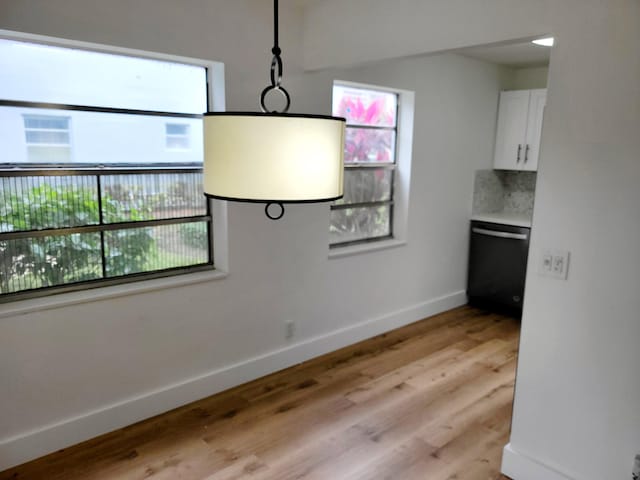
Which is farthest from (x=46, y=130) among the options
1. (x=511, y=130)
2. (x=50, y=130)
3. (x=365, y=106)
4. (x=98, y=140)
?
(x=511, y=130)

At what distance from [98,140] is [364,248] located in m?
2.13

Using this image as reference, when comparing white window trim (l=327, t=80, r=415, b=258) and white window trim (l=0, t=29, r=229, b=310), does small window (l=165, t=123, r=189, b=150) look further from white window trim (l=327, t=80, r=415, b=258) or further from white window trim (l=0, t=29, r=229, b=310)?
white window trim (l=327, t=80, r=415, b=258)

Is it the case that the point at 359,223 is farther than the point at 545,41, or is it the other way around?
the point at 359,223

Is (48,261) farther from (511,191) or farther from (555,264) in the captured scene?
(511,191)

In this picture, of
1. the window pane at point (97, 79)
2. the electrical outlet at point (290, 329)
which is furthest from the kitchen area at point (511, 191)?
the window pane at point (97, 79)

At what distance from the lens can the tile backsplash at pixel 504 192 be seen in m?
4.95

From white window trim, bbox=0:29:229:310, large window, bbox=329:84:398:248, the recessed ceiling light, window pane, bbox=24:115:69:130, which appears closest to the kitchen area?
large window, bbox=329:84:398:248

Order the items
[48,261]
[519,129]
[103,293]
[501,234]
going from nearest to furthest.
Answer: [48,261], [103,293], [501,234], [519,129]

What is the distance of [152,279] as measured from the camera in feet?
9.46

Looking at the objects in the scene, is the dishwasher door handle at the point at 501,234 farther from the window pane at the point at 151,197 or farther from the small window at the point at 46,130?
the small window at the point at 46,130

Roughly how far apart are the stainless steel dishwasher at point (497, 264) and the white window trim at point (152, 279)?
2.74 meters

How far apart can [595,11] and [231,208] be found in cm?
209

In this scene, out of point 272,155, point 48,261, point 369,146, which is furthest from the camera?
point 369,146

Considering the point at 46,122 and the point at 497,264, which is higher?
the point at 46,122
